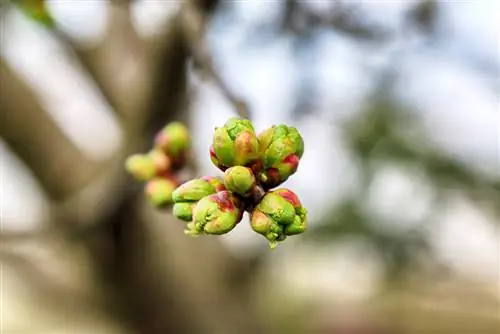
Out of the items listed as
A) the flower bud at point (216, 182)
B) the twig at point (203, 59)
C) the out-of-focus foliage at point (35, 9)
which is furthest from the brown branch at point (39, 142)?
the flower bud at point (216, 182)

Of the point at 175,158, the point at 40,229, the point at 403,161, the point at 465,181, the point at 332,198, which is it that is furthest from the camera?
the point at 332,198

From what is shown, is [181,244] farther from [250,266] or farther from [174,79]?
[174,79]

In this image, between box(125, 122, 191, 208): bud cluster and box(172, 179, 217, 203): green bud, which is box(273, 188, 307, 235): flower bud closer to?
box(172, 179, 217, 203): green bud

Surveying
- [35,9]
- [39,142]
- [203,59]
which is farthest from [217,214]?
[39,142]

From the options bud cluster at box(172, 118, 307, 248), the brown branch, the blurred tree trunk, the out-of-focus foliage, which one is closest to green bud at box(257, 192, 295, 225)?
bud cluster at box(172, 118, 307, 248)

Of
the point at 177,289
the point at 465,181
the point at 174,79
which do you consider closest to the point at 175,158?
the point at 174,79

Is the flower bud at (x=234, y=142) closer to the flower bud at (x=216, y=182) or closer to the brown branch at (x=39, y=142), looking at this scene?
the flower bud at (x=216, y=182)
